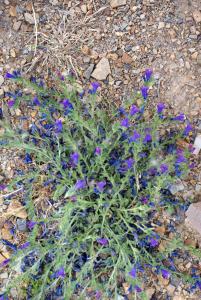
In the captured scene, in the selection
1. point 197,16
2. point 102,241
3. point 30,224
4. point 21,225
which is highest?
point 197,16

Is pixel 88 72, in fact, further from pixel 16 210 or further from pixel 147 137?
pixel 16 210

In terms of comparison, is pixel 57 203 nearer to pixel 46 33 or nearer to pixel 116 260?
pixel 116 260

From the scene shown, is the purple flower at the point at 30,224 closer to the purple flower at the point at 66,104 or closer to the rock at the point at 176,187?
the purple flower at the point at 66,104

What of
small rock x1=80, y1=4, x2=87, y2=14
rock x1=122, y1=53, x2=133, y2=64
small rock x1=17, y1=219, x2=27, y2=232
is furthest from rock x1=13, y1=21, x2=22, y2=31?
small rock x1=17, y1=219, x2=27, y2=232

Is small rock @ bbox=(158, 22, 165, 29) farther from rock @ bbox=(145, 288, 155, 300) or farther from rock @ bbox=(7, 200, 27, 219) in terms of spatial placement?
rock @ bbox=(145, 288, 155, 300)

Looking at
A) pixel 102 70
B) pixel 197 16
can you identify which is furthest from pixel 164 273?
pixel 197 16

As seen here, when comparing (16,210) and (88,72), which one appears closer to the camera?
(16,210)

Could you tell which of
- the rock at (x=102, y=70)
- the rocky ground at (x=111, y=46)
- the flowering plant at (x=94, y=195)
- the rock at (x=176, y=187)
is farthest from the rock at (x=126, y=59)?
the rock at (x=176, y=187)
